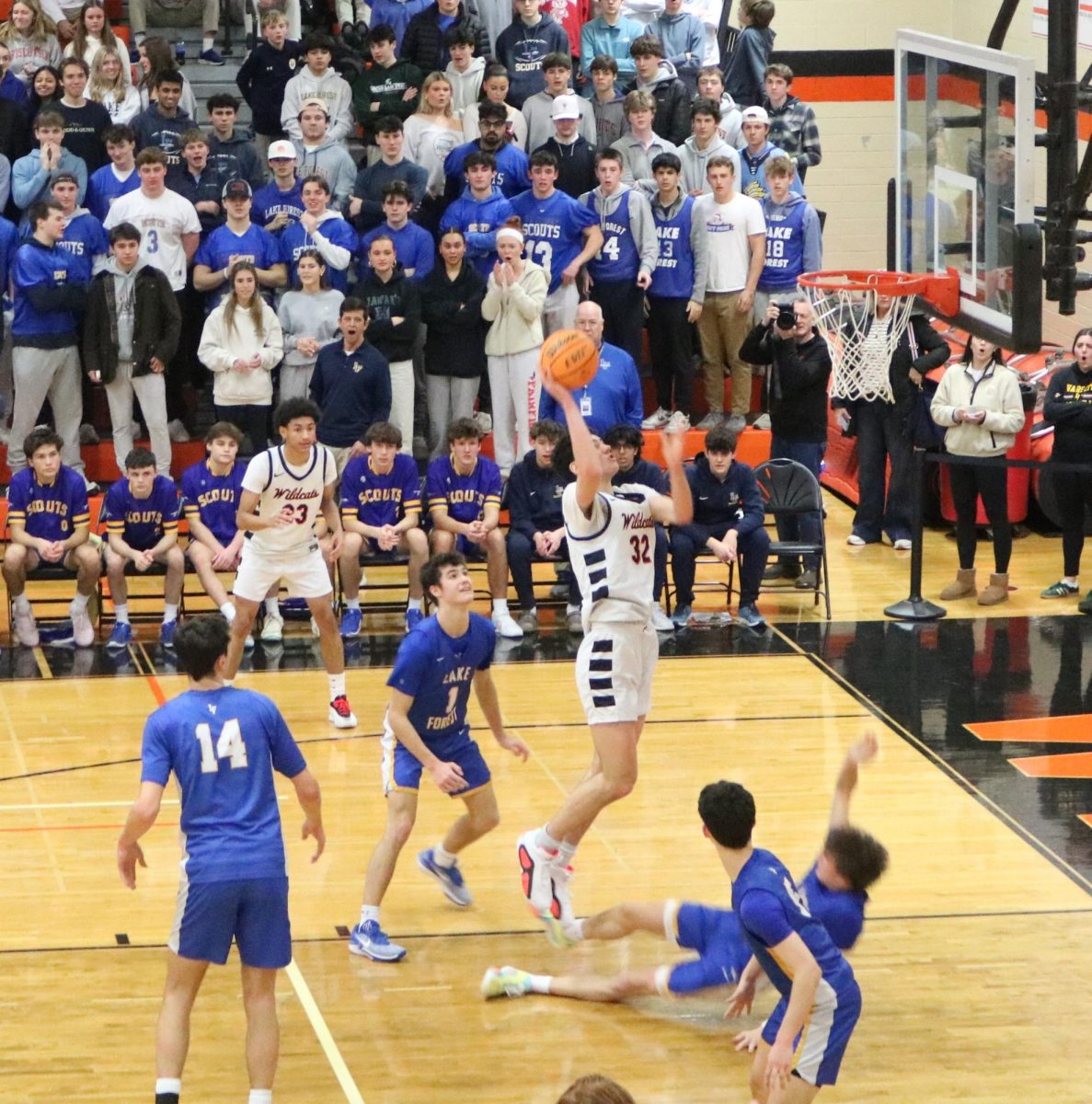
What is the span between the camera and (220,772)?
243 inches

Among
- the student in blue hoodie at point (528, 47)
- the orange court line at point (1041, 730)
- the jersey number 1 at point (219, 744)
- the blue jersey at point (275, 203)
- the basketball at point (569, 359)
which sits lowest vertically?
the orange court line at point (1041, 730)

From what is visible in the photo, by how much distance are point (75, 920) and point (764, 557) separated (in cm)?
627

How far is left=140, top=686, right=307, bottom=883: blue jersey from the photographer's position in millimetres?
6129

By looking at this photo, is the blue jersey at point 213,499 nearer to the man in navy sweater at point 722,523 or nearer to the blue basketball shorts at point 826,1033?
the man in navy sweater at point 722,523

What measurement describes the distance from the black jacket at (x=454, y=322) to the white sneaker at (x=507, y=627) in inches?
96.7

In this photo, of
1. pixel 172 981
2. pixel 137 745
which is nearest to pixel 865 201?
pixel 137 745

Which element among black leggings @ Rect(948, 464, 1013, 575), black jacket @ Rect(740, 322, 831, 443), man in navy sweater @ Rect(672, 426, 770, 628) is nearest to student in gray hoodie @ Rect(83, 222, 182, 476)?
man in navy sweater @ Rect(672, 426, 770, 628)

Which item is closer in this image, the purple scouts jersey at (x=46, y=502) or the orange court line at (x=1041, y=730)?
the orange court line at (x=1041, y=730)

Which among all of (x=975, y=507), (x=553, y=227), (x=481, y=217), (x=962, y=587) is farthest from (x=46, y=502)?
(x=975, y=507)

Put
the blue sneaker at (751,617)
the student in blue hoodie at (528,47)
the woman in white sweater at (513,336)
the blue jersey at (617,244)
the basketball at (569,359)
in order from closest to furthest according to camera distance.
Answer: the basketball at (569,359)
the blue sneaker at (751,617)
the woman in white sweater at (513,336)
the blue jersey at (617,244)
the student in blue hoodie at (528,47)

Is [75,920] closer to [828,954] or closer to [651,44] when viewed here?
[828,954]

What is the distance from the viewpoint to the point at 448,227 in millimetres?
14555

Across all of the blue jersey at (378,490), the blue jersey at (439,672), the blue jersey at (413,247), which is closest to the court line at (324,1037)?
the blue jersey at (439,672)

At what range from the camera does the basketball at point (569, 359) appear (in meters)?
7.55
